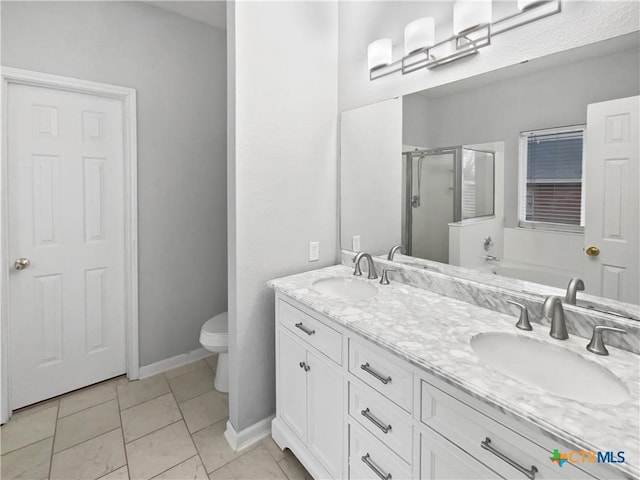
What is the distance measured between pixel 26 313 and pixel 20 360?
0.30 meters

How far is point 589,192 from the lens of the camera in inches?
45.6

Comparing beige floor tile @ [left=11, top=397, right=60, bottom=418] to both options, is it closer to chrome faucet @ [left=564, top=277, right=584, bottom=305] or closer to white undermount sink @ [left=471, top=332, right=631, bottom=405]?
white undermount sink @ [left=471, top=332, right=631, bottom=405]

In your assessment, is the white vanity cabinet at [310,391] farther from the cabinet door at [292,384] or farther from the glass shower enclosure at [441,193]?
the glass shower enclosure at [441,193]

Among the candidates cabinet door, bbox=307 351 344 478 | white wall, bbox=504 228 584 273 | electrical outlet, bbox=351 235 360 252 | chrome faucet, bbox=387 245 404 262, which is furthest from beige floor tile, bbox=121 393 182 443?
white wall, bbox=504 228 584 273

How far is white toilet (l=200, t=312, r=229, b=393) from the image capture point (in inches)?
88.1

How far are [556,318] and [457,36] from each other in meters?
1.21

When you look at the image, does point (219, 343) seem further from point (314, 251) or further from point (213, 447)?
point (314, 251)

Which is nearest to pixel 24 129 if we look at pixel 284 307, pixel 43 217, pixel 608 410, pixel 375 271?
pixel 43 217

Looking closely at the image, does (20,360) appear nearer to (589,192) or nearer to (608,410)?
(608,410)

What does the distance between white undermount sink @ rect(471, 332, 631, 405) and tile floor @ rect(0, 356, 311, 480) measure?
44.5 inches

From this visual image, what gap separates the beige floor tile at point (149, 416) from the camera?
194 cm

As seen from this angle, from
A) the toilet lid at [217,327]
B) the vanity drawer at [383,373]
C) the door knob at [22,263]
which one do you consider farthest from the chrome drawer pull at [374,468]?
the door knob at [22,263]

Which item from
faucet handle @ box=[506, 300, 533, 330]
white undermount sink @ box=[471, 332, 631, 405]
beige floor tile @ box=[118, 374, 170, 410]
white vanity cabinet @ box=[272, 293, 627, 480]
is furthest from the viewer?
beige floor tile @ box=[118, 374, 170, 410]

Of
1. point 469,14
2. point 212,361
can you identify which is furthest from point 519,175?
point 212,361
